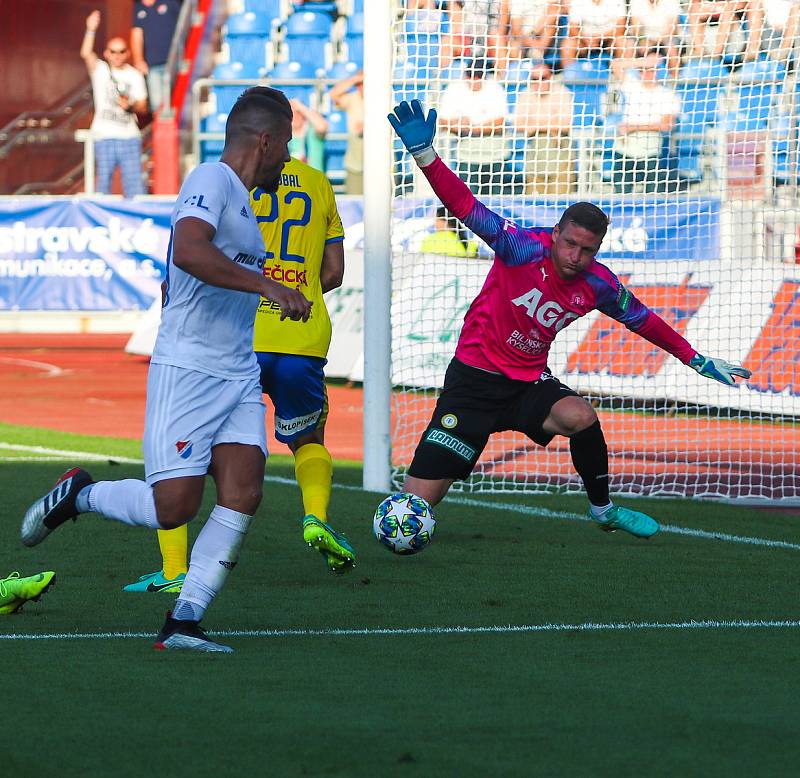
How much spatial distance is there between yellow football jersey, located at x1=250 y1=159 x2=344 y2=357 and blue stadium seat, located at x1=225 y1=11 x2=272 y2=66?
2008 cm

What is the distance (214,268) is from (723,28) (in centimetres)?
787

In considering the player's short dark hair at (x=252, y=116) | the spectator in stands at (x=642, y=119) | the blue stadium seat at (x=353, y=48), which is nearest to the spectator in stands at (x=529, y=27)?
the spectator in stands at (x=642, y=119)

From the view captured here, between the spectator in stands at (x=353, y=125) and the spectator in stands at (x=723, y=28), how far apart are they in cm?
1065

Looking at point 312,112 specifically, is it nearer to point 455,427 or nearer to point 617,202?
point 617,202

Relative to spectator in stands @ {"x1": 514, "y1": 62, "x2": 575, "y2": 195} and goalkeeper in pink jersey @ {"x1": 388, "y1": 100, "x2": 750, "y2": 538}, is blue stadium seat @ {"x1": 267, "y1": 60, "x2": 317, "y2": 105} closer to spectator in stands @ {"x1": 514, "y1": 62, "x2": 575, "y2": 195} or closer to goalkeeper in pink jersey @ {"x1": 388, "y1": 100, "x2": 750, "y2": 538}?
spectator in stands @ {"x1": 514, "y1": 62, "x2": 575, "y2": 195}

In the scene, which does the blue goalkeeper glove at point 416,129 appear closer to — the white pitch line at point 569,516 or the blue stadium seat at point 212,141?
the white pitch line at point 569,516

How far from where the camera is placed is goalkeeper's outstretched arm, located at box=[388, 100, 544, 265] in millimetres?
7078

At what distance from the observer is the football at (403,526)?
23.3ft

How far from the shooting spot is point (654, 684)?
478 centimetres

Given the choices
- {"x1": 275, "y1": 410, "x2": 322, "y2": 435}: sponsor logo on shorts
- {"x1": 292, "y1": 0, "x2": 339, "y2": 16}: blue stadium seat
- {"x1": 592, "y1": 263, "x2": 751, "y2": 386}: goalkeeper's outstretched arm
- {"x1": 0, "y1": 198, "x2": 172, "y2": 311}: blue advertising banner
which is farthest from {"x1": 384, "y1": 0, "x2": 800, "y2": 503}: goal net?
{"x1": 292, "y1": 0, "x2": 339, "y2": 16}: blue stadium seat

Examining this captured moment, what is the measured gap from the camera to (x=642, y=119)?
13.1 meters

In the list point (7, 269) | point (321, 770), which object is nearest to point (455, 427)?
point (321, 770)

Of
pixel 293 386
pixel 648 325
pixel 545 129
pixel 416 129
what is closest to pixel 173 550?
pixel 293 386

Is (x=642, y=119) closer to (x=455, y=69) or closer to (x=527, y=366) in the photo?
(x=455, y=69)
